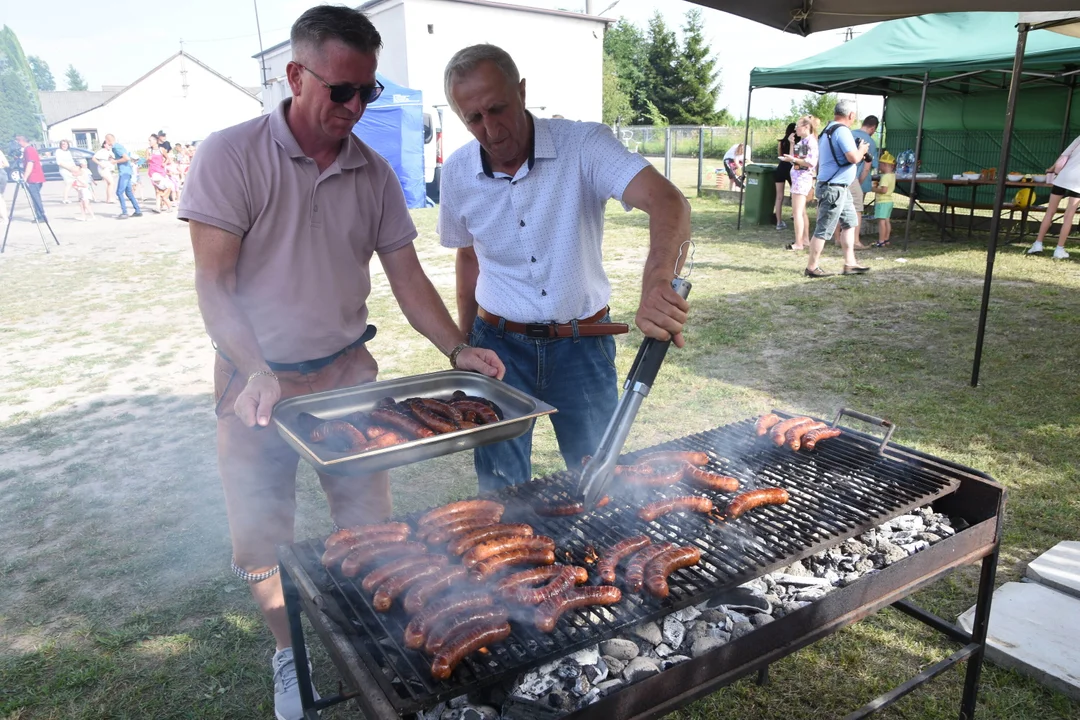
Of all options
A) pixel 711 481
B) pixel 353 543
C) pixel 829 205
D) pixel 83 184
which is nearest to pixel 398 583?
pixel 353 543

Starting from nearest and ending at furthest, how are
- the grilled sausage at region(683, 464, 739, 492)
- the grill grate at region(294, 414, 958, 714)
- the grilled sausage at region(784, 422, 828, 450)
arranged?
the grill grate at region(294, 414, 958, 714), the grilled sausage at region(683, 464, 739, 492), the grilled sausage at region(784, 422, 828, 450)

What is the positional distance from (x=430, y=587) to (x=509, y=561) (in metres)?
0.27

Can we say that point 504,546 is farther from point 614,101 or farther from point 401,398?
point 614,101

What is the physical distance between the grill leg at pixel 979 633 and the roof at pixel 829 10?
2572 millimetres

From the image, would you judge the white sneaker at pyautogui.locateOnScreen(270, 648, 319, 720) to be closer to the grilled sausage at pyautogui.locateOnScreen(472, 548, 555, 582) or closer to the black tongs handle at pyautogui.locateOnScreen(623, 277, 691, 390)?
the grilled sausage at pyautogui.locateOnScreen(472, 548, 555, 582)

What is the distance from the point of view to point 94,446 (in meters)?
5.98

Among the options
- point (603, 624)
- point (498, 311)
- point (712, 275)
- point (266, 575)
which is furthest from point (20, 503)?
point (712, 275)

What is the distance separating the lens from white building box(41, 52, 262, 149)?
6275 centimetres

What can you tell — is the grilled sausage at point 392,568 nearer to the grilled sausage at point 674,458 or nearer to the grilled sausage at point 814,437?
the grilled sausage at point 674,458

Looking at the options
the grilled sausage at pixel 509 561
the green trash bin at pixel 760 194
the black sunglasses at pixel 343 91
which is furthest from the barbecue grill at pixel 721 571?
the green trash bin at pixel 760 194

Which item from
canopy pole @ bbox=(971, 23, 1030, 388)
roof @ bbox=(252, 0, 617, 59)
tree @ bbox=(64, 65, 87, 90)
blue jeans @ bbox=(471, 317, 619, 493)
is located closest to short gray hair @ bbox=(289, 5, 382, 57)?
blue jeans @ bbox=(471, 317, 619, 493)

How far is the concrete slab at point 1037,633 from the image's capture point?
10.4ft

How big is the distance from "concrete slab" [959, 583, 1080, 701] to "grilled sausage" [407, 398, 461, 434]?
2692 millimetres

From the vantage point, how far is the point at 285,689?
3055 millimetres
